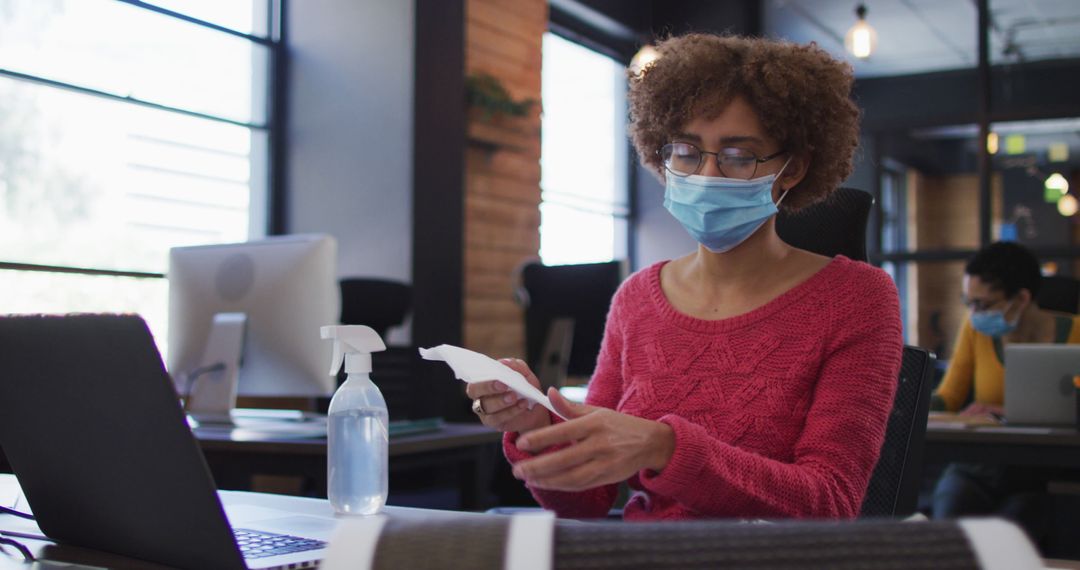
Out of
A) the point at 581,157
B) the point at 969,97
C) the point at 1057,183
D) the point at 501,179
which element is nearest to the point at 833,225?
the point at 501,179

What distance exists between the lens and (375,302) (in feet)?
12.4

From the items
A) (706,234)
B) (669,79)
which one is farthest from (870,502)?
(669,79)

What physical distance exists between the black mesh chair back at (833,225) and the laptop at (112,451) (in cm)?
90

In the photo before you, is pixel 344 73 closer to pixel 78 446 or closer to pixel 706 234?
pixel 706 234

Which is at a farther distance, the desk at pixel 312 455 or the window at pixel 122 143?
the window at pixel 122 143

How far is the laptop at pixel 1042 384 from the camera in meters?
2.83

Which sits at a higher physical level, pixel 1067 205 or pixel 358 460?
pixel 1067 205

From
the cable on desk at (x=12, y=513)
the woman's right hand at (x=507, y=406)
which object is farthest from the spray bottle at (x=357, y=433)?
the cable on desk at (x=12, y=513)

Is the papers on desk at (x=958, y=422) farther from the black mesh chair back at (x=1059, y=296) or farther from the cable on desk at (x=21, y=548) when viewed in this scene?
the cable on desk at (x=21, y=548)

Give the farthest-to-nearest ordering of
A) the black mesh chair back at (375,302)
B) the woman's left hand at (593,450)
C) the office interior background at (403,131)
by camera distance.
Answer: the office interior background at (403,131), the black mesh chair back at (375,302), the woman's left hand at (593,450)

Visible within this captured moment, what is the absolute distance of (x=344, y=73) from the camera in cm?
470

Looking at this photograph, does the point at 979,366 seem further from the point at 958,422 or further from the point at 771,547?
the point at 771,547

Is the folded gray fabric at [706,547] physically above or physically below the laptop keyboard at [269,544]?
above

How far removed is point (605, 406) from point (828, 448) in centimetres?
41
